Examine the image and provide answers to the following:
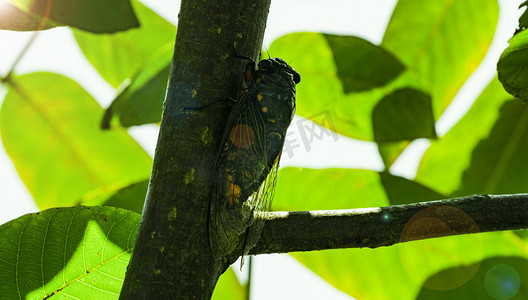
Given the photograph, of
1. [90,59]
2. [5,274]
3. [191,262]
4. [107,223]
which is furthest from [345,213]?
[90,59]

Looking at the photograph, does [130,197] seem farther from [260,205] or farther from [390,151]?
[390,151]

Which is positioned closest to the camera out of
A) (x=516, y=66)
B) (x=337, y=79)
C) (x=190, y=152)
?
(x=190, y=152)

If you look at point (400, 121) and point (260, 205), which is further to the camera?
point (400, 121)

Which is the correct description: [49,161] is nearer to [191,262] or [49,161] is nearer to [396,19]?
[191,262]

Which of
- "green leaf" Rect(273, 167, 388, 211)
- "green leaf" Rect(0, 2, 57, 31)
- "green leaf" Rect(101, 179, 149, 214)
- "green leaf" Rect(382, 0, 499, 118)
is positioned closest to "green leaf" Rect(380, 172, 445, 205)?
"green leaf" Rect(273, 167, 388, 211)

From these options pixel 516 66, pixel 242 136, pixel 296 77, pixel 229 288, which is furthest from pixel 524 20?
pixel 229 288

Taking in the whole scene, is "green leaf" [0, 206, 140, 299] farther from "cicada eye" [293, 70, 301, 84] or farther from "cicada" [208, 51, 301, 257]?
"cicada eye" [293, 70, 301, 84]
